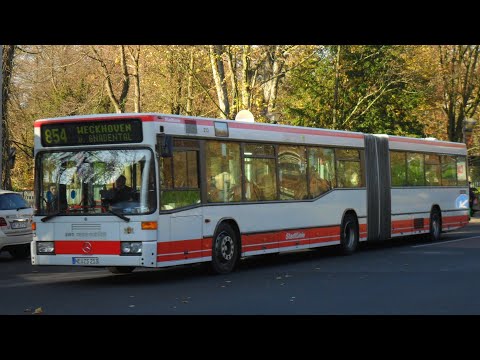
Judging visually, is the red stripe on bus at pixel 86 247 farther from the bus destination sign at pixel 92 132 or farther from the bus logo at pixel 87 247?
the bus destination sign at pixel 92 132

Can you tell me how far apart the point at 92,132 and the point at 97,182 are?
91cm

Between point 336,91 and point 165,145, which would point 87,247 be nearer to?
point 165,145

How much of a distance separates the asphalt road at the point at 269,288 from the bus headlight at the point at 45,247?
1.91 ft

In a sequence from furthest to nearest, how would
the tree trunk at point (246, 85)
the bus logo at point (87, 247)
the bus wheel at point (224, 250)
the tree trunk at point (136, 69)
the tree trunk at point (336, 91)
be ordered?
the tree trunk at point (336, 91) → the tree trunk at point (136, 69) → the tree trunk at point (246, 85) → the bus wheel at point (224, 250) → the bus logo at point (87, 247)

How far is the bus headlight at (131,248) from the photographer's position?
50.9ft

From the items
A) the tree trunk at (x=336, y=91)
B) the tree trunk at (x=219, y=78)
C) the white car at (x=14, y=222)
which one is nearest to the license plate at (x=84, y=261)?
the white car at (x=14, y=222)

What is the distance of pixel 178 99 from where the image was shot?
142 ft

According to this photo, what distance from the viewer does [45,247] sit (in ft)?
53.1

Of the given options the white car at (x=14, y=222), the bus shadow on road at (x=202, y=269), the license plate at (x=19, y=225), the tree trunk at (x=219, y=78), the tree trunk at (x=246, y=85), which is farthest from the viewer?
the tree trunk at (x=219, y=78)

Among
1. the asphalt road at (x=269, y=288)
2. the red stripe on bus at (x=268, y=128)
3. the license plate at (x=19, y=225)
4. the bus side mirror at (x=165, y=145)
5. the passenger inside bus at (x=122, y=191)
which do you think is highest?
the red stripe on bus at (x=268, y=128)

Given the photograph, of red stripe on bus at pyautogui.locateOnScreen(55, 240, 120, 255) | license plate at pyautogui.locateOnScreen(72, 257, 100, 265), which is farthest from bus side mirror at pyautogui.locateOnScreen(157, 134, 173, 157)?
license plate at pyautogui.locateOnScreen(72, 257, 100, 265)

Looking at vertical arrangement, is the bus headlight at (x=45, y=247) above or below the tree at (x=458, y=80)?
below

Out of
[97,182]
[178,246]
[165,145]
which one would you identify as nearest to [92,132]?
[97,182]
